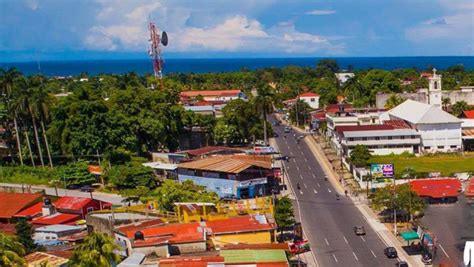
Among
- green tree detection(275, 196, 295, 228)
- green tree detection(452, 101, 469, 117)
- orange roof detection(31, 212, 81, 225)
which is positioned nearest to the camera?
green tree detection(275, 196, 295, 228)

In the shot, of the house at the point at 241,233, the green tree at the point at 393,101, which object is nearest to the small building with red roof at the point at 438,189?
the house at the point at 241,233

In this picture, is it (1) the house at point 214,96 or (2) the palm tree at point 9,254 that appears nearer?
(2) the palm tree at point 9,254

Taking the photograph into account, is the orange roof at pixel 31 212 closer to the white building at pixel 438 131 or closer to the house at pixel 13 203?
the house at pixel 13 203

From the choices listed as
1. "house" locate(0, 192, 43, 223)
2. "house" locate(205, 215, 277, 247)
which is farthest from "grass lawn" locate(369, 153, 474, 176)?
"house" locate(0, 192, 43, 223)

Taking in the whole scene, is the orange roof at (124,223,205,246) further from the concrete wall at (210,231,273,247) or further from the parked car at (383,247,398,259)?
the parked car at (383,247,398,259)

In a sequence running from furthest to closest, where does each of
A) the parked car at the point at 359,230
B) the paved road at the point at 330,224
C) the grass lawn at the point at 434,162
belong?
1. the grass lawn at the point at 434,162
2. the parked car at the point at 359,230
3. the paved road at the point at 330,224

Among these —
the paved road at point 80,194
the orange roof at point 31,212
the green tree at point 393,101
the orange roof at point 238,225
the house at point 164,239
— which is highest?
the green tree at point 393,101
